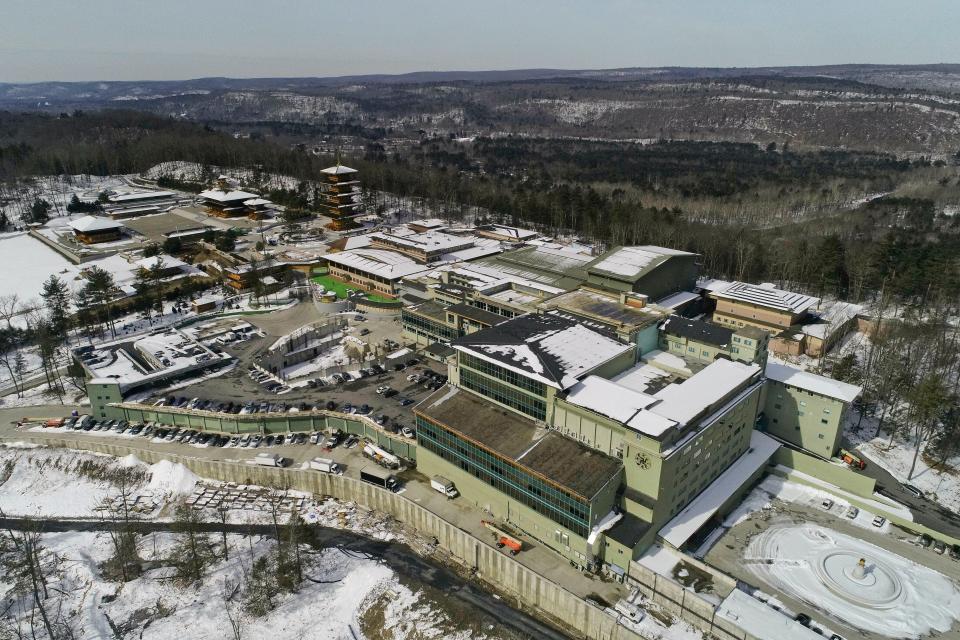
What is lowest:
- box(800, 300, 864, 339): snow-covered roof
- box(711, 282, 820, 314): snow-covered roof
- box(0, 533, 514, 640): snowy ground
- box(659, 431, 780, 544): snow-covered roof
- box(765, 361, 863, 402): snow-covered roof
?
box(0, 533, 514, 640): snowy ground

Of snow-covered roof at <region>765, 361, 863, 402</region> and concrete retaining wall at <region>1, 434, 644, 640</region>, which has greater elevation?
snow-covered roof at <region>765, 361, 863, 402</region>

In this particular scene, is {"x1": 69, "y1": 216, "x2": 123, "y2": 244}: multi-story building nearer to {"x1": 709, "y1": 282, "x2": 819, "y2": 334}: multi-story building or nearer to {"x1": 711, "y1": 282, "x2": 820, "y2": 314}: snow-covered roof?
{"x1": 709, "y1": 282, "x2": 819, "y2": 334}: multi-story building

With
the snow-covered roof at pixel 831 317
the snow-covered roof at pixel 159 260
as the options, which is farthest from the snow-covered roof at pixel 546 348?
the snow-covered roof at pixel 159 260

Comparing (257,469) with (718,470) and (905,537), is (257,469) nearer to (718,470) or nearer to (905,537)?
(718,470)

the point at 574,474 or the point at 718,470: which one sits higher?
the point at 574,474

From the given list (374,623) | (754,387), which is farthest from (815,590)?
(374,623)

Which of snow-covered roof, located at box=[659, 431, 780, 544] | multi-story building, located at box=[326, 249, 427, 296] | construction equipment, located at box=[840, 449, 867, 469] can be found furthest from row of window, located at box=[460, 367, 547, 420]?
multi-story building, located at box=[326, 249, 427, 296]
